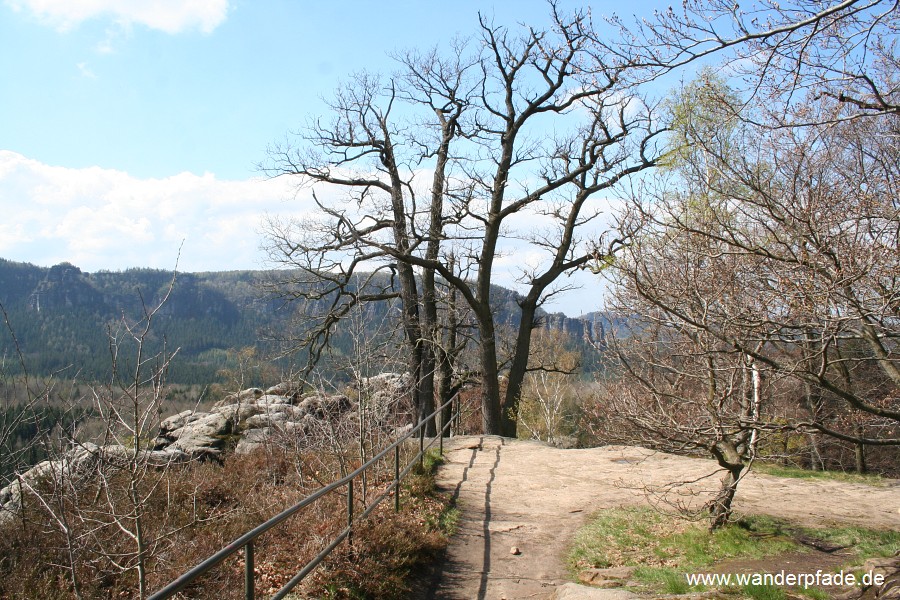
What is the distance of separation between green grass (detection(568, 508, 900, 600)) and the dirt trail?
405 millimetres

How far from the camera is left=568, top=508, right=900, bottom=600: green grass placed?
24.0ft

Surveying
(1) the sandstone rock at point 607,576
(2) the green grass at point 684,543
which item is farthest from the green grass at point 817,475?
(1) the sandstone rock at point 607,576

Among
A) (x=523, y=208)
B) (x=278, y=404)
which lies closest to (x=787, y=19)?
(x=523, y=208)

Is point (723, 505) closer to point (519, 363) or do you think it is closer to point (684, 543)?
point (684, 543)

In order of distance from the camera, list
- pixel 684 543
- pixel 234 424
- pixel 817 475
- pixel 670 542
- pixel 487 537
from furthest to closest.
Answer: pixel 234 424 < pixel 817 475 < pixel 487 537 < pixel 670 542 < pixel 684 543

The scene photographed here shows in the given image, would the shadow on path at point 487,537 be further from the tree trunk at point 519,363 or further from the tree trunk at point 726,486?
the tree trunk at point 519,363

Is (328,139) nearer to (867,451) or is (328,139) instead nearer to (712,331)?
(712,331)

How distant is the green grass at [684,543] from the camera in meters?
7.30

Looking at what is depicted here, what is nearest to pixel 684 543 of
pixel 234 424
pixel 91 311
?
pixel 234 424

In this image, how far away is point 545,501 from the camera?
1059cm

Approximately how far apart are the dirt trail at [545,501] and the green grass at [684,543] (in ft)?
1.33

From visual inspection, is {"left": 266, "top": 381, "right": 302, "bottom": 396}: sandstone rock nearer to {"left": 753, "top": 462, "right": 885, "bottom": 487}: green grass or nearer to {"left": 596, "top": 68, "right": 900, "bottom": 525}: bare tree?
{"left": 596, "top": 68, "right": 900, "bottom": 525}: bare tree

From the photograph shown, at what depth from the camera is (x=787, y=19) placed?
4871 mm

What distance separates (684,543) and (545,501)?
2.93 metres
